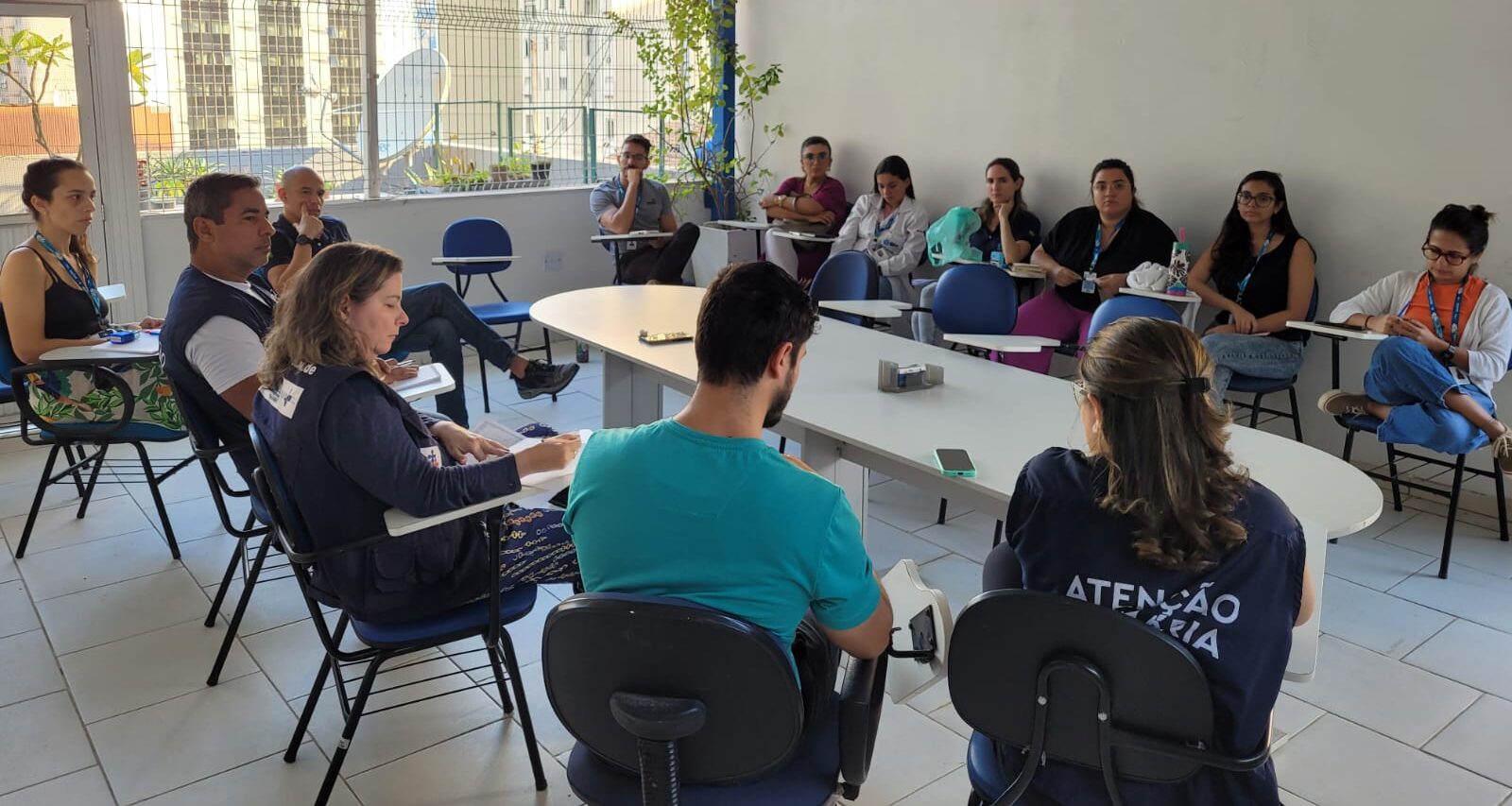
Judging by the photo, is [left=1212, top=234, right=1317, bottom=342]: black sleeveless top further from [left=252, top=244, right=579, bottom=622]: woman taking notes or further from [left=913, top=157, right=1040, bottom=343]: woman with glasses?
[left=252, top=244, right=579, bottom=622]: woman taking notes

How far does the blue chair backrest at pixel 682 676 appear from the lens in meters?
1.49

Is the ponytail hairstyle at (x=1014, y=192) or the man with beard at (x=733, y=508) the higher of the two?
the ponytail hairstyle at (x=1014, y=192)

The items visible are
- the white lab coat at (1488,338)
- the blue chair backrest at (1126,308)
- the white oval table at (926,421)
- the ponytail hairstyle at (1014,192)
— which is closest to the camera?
the white oval table at (926,421)

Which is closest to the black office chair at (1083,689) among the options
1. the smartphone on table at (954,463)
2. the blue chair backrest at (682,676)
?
the blue chair backrest at (682,676)

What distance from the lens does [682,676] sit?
5.02 ft

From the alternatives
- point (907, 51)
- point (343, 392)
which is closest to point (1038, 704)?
point (343, 392)

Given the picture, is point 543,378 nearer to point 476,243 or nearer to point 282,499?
point 282,499

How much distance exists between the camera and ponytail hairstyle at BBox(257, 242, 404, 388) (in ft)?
7.40

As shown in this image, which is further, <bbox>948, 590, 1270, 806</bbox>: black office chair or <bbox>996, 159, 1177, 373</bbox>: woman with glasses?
<bbox>996, 159, 1177, 373</bbox>: woman with glasses

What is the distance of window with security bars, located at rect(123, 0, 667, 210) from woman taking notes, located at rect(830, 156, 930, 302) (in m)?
2.06

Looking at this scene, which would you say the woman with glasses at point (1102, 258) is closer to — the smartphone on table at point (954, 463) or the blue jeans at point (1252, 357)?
the blue jeans at point (1252, 357)

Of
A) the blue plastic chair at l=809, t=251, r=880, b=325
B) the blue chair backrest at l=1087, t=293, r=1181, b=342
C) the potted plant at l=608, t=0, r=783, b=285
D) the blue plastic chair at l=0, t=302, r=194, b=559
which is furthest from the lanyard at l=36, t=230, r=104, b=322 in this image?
the potted plant at l=608, t=0, r=783, b=285

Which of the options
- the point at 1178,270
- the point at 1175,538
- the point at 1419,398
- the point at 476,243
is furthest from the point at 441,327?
the point at 1419,398

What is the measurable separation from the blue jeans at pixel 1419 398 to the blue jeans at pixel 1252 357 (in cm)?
55
